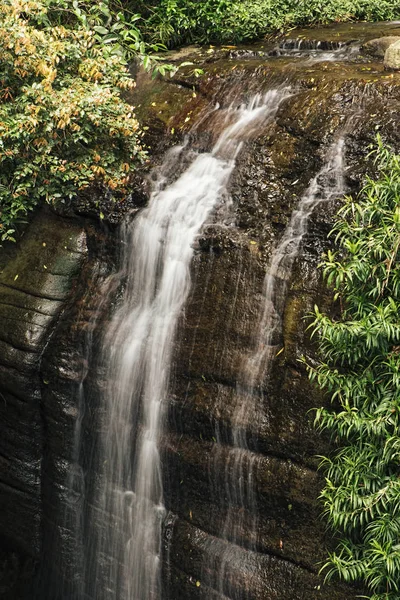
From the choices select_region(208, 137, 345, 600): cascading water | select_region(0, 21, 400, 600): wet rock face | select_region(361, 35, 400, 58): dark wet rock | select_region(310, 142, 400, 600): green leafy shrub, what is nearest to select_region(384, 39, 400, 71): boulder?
select_region(0, 21, 400, 600): wet rock face

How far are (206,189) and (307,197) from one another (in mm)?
1089

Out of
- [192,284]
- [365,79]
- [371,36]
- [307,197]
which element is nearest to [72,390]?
[192,284]

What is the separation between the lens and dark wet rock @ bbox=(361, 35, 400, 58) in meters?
8.04

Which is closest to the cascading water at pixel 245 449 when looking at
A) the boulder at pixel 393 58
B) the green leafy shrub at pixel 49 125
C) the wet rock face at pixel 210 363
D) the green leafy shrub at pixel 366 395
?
the wet rock face at pixel 210 363

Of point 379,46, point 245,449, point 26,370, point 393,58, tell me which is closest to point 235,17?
point 379,46

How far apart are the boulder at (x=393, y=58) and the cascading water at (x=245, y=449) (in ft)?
8.31

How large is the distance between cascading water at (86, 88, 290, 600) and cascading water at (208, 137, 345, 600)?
2.26 ft

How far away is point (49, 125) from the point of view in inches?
290

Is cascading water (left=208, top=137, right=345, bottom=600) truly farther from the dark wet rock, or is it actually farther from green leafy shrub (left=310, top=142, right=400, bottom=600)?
the dark wet rock

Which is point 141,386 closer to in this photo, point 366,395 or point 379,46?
point 366,395

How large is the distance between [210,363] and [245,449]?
2.44 feet

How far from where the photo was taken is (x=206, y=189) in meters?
6.93

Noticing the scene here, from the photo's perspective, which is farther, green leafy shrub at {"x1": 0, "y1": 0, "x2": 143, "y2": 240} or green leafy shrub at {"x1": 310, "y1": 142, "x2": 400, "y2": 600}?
green leafy shrub at {"x1": 0, "y1": 0, "x2": 143, "y2": 240}

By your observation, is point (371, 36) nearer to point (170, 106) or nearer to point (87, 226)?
point (170, 106)
